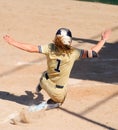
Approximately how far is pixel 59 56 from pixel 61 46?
0.15 m

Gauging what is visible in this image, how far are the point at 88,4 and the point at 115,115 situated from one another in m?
8.16

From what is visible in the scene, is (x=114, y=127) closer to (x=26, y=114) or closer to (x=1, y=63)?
(x=26, y=114)

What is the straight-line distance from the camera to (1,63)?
32.3 ft

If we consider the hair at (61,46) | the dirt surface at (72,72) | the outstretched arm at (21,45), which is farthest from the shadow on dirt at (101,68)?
the outstretched arm at (21,45)

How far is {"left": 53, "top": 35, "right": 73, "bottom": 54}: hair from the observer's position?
725cm

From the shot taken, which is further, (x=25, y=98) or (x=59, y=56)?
(x=25, y=98)

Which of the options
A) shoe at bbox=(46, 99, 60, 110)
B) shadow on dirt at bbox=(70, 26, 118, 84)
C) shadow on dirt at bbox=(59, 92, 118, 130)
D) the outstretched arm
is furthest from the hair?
shadow on dirt at bbox=(70, 26, 118, 84)

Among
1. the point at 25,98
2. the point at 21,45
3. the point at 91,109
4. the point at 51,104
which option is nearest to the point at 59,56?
the point at 21,45

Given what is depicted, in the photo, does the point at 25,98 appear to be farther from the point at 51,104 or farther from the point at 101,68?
the point at 101,68

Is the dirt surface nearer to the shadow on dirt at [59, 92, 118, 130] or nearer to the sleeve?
the shadow on dirt at [59, 92, 118, 130]

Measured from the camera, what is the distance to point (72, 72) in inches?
374

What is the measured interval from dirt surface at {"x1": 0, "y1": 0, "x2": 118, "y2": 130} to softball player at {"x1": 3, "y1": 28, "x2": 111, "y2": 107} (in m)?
0.35

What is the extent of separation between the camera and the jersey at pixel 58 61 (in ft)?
24.3

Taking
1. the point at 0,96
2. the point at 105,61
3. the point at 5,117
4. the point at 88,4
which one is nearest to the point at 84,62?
the point at 105,61
